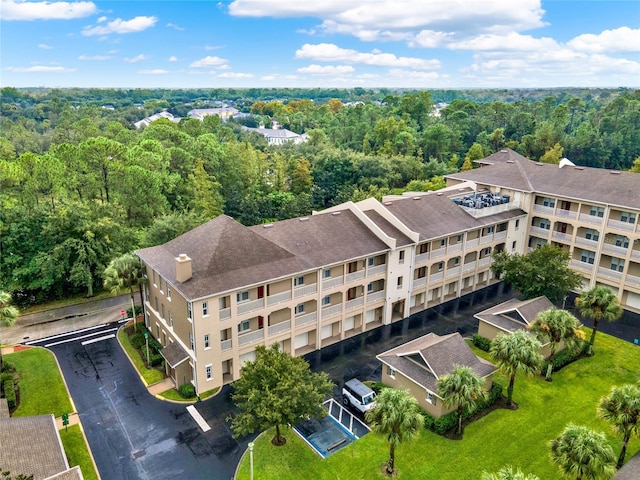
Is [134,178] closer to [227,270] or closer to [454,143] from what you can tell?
[227,270]

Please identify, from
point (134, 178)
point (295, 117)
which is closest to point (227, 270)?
point (134, 178)

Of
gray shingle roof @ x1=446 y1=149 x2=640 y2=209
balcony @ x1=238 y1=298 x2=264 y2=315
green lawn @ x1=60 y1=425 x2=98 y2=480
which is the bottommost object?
green lawn @ x1=60 y1=425 x2=98 y2=480

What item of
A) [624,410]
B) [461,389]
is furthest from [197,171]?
[624,410]

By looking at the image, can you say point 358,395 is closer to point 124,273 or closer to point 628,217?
point 124,273

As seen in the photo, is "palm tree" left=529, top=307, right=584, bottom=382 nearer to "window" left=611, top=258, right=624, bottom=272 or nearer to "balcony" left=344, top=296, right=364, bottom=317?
"balcony" left=344, top=296, right=364, bottom=317

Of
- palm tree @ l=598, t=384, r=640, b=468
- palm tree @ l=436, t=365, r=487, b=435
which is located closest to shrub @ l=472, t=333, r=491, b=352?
palm tree @ l=436, t=365, r=487, b=435
